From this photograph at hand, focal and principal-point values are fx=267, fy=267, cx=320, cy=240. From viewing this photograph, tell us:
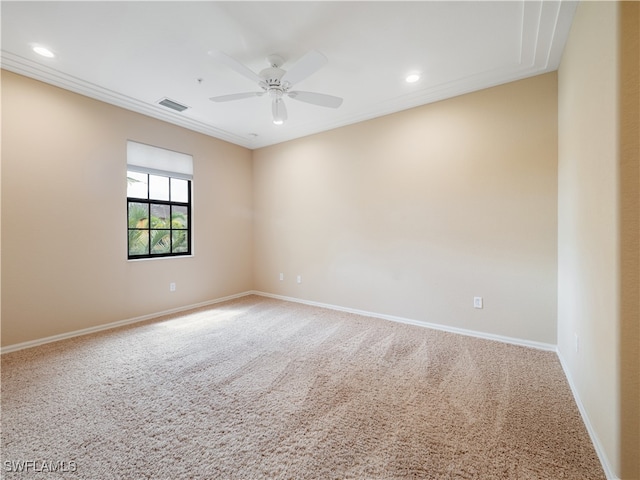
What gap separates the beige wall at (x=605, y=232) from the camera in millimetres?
1162

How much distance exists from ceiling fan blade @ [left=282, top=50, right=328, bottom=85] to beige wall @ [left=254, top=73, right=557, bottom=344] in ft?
5.62

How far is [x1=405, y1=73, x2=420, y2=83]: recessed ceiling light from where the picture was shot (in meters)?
2.77

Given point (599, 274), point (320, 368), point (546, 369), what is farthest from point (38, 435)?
point (546, 369)

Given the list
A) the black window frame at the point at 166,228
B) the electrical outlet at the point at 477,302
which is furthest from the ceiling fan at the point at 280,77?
the electrical outlet at the point at 477,302

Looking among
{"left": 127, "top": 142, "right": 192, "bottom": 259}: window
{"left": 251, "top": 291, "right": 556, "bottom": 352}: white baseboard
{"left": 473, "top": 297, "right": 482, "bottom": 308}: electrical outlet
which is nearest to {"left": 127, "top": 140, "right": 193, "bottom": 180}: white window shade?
{"left": 127, "top": 142, "right": 192, "bottom": 259}: window

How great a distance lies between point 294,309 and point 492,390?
267 cm

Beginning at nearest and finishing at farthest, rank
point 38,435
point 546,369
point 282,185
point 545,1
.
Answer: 1. point 38,435
2. point 545,1
3. point 546,369
4. point 282,185

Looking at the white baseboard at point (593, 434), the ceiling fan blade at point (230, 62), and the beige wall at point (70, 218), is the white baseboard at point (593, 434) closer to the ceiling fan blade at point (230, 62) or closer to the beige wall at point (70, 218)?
the ceiling fan blade at point (230, 62)

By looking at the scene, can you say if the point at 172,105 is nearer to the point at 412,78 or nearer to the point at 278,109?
the point at 278,109

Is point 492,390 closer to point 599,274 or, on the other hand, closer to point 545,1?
point 599,274

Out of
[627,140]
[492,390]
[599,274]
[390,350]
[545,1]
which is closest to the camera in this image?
[627,140]

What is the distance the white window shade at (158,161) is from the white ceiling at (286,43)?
58cm

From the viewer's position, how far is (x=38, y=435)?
1539mm

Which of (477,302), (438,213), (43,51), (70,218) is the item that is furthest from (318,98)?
(70,218)
